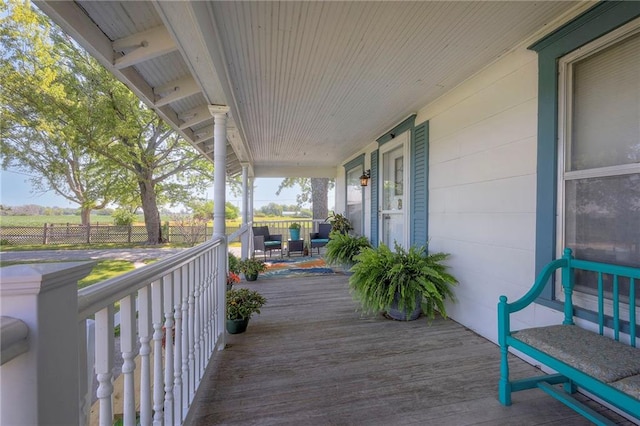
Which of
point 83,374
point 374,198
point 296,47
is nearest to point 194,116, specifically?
point 296,47

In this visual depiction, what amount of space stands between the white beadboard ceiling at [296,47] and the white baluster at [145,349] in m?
1.40

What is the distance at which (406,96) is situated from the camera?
A: 316 cm

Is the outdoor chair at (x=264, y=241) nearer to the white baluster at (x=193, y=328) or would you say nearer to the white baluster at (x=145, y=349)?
the white baluster at (x=193, y=328)

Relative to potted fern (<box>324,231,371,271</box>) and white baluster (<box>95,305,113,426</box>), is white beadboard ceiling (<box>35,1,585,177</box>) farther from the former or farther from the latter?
potted fern (<box>324,231,371,271</box>)

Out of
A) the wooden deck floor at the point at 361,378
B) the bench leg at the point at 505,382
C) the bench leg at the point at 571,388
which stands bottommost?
the wooden deck floor at the point at 361,378

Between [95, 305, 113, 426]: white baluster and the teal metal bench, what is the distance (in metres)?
1.94

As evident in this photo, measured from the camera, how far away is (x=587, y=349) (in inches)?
56.5

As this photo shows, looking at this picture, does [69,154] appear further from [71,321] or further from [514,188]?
[514,188]

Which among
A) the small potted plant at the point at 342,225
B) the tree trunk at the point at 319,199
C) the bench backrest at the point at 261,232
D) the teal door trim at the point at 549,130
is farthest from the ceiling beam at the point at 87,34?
the tree trunk at the point at 319,199

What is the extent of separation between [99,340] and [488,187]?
2.84 meters

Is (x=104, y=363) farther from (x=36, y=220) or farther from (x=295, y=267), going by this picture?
(x=295, y=267)

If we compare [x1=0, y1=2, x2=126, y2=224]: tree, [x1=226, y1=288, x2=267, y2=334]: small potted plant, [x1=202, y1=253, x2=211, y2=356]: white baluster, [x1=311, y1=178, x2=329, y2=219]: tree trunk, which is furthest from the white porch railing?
[x1=311, y1=178, x2=329, y2=219]: tree trunk

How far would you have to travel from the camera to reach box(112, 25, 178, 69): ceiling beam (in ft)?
5.81

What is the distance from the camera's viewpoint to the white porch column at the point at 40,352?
0.50 m
